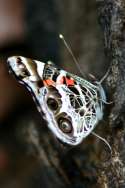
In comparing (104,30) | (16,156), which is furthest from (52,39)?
(104,30)

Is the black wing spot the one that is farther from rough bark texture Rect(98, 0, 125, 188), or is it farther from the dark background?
the dark background

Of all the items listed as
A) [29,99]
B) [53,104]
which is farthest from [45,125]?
[29,99]

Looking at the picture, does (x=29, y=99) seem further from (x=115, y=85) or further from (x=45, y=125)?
(x=115, y=85)

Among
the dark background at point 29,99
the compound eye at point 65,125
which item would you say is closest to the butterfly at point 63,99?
the compound eye at point 65,125

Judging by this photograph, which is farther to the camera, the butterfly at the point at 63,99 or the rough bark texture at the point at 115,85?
the butterfly at the point at 63,99

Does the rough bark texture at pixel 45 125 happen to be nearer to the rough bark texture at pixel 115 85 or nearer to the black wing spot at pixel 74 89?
the rough bark texture at pixel 115 85

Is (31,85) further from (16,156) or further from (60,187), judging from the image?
(16,156)
